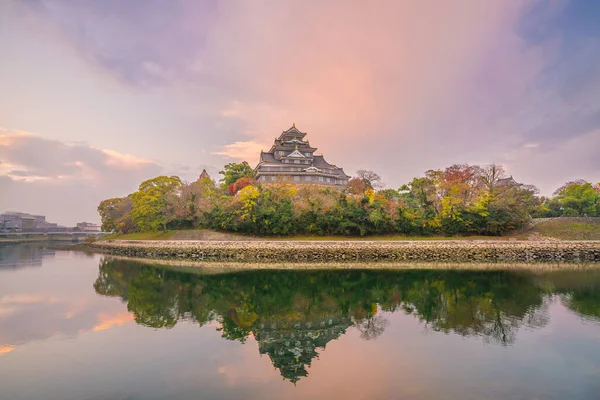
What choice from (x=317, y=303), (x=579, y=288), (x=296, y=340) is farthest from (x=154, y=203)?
(x=579, y=288)

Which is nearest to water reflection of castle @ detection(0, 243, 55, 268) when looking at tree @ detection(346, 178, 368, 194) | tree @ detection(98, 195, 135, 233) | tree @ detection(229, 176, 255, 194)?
tree @ detection(98, 195, 135, 233)

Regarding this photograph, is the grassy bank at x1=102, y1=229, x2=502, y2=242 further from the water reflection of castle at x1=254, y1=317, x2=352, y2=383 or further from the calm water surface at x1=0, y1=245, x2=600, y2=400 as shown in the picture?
the water reflection of castle at x1=254, y1=317, x2=352, y2=383

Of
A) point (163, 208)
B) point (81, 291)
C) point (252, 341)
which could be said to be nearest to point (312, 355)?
point (252, 341)

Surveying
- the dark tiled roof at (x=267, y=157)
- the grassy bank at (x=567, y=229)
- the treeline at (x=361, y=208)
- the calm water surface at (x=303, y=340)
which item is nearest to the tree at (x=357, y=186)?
the treeline at (x=361, y=208)

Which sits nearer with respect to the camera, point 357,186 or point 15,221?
point 357,186

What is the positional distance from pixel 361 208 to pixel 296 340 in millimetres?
24604

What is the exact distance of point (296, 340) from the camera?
10297 millimetres

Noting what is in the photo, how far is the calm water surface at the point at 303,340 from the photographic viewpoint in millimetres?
7289

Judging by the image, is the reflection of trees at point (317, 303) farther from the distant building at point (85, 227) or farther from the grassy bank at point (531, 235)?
the distant building at point (85, 227)

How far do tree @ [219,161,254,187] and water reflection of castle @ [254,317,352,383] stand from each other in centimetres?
4062

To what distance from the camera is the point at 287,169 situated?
5003 centimetres

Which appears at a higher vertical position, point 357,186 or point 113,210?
point 357,186

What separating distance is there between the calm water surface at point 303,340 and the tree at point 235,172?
3342 centimetres

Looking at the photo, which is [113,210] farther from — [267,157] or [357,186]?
[357,186]
